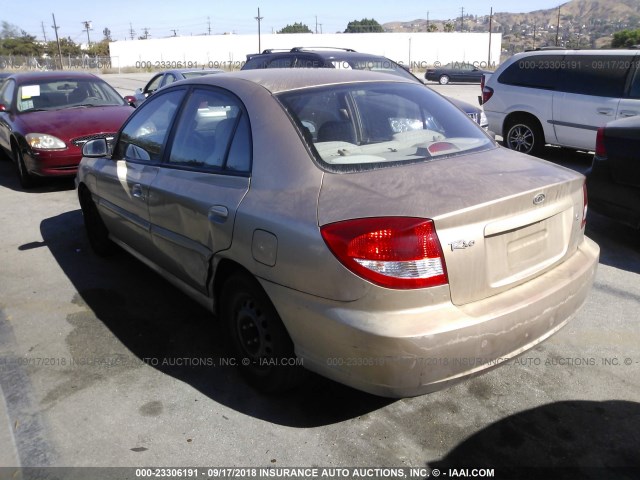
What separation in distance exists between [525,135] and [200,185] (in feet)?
24.4

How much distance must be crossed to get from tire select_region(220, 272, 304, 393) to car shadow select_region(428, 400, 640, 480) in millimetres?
846

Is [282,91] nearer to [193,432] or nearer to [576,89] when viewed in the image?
[193,432]

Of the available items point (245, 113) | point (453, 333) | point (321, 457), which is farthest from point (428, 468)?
point (245, 113)

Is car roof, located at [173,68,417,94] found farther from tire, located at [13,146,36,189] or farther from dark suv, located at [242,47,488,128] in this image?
tire, located at [13,146,36,189]

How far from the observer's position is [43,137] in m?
7.73

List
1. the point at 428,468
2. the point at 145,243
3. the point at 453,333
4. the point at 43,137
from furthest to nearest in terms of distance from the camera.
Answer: the point at 43,137
the point at 145,243
the point at 428,468
the point at 453,333

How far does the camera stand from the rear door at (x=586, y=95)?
317 inches

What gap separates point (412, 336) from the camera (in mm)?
2320

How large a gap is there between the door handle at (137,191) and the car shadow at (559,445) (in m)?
2.53

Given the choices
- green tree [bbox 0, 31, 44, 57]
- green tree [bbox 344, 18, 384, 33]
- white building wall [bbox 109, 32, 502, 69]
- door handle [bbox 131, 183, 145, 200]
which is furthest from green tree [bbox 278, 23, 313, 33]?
door handle [bbox 131, 183, 145, 200]

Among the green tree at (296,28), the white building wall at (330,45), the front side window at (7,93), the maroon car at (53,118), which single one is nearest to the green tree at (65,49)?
the white building wall at (330,45)

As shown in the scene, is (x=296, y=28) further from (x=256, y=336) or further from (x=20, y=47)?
(x=256, y=336)

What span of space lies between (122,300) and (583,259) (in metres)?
3.25

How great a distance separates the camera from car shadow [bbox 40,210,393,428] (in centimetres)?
305
